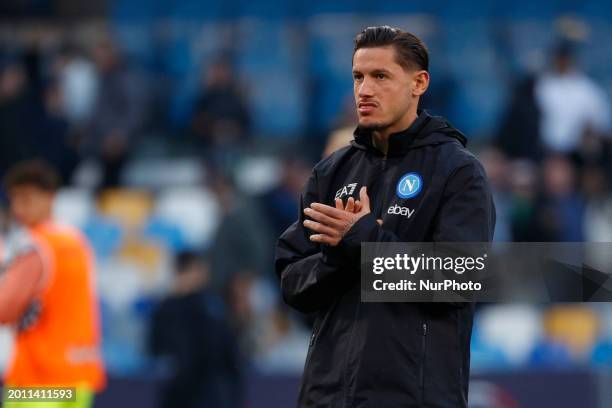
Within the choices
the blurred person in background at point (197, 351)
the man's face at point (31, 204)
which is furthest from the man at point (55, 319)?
the blurred person in background at point (197, 351)

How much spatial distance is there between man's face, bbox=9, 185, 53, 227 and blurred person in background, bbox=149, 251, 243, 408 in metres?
3.01

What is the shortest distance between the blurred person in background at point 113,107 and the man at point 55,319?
6004mm

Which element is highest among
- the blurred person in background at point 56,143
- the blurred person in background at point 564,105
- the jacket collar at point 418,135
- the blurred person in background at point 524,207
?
the blurred person in background at point 564,105

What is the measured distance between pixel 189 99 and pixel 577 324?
487 cm

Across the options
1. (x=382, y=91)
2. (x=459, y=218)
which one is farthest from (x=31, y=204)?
(x=459, y=218)

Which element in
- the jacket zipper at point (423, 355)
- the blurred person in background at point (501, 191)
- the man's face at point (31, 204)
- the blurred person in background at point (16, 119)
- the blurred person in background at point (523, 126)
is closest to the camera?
the jacket zipper at point (423, 355)

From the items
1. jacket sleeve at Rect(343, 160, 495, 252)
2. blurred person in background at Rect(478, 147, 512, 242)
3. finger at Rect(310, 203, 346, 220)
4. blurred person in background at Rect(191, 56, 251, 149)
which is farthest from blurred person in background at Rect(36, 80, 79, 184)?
jacket sleeve at Rect(343, 160, 495, 252)

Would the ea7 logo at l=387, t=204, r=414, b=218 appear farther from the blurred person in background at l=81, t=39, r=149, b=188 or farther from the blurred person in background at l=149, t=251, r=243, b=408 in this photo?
the blurred person in background at l=81, t=39, r=149, b=188

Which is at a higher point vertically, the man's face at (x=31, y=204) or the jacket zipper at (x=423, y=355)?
the man's face at (x=31, y=204)

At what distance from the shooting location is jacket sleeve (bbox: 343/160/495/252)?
3.91m

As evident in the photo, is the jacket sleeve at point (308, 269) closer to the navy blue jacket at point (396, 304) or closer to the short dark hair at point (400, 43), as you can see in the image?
the navy blue jacket at point (396, 304)

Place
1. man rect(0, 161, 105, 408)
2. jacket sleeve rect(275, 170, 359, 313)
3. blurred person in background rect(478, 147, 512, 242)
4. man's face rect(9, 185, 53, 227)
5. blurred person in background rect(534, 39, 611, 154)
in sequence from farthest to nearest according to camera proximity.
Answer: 1. blurred person in background rect(534, 39, 611, 154)
2. blurred person in background rect(478, 147, 512, 242)
3. man's face rect(9, 185, 53, 227)
4. man rect(0, 161, 105, 408)
5. jacket sleeve rect(275, 170, 359, 313)

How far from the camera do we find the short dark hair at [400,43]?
416 cm

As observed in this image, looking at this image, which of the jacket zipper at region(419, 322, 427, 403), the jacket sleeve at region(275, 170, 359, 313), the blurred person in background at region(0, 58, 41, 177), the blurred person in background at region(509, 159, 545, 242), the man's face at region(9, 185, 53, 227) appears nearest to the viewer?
the jacket zipper at region(419, 322, 427, 403)
